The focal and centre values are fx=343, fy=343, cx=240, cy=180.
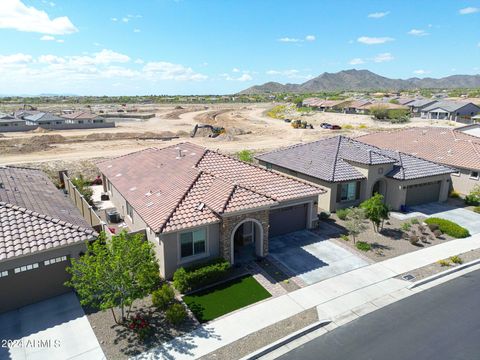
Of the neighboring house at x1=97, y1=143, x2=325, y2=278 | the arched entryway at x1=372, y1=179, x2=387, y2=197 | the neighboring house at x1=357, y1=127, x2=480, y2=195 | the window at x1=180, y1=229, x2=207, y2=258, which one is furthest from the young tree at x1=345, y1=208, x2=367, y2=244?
the neighboring house at x1=357, y1=127, x2=480, y2=195

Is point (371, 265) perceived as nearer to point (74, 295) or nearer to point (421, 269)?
point (421, 269)

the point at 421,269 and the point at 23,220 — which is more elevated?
the point at 23,220

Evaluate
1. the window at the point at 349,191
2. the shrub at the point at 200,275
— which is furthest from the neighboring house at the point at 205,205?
the window at the point at 349,191

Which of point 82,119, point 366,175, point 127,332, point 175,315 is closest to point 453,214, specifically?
point 366,175

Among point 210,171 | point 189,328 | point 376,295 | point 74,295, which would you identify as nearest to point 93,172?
point 210,171

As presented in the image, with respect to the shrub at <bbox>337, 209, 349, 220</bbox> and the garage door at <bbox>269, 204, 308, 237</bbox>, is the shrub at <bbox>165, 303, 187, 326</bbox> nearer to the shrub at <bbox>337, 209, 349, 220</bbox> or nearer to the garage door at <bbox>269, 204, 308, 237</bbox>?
the garage door at <bbox>269, 204, 308, 237</bbox>

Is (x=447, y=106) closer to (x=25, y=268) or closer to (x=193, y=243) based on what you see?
(x=193, y=243)

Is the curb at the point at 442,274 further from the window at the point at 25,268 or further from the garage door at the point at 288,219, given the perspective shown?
the window at the point at 25,268
